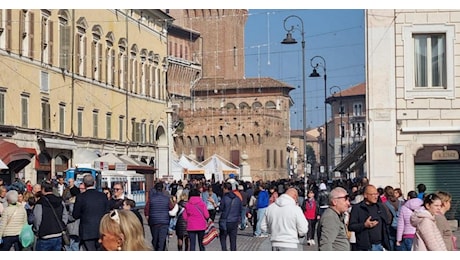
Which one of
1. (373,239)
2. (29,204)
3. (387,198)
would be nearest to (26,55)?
(29,204)

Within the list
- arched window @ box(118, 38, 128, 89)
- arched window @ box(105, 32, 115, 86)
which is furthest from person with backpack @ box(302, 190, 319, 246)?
arched window @ box(118, 38, 128, 89)

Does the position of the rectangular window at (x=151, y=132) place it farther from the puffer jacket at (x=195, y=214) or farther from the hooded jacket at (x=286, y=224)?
the hooded jacket at (x=286, y=224)

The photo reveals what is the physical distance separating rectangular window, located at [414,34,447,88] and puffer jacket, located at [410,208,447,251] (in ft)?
55.4

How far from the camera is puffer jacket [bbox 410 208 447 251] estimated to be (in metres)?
11.1

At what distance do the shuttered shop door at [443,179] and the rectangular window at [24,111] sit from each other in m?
15.1

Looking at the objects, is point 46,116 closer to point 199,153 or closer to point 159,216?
point 159,216

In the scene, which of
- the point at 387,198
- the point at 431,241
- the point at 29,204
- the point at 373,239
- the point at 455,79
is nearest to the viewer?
the point at 431,241

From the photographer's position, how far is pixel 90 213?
49.8ft

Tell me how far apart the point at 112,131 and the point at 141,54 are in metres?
3.55

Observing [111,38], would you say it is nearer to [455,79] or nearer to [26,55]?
[26,55]

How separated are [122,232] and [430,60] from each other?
21.9 m

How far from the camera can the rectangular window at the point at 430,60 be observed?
27.6 metres

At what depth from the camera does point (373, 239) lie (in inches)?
520

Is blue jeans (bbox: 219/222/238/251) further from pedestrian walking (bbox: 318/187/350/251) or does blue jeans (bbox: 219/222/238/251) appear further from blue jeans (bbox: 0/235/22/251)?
pedestrian walking (bbox: 318/187/350/251)
